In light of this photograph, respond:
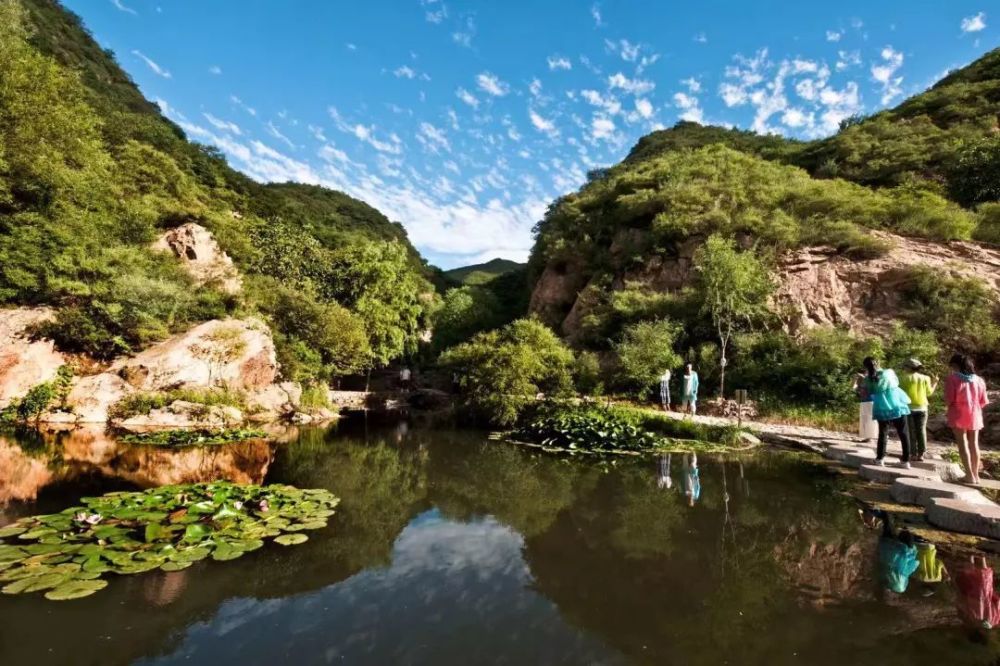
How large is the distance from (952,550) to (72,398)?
2045 centimetres

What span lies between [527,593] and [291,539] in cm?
249

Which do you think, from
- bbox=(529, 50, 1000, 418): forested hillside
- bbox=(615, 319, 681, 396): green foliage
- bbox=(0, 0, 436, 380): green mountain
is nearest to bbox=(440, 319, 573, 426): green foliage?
bbox=(615, 319, 681, 396): green foliage

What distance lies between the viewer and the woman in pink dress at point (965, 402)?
6090 millimetres

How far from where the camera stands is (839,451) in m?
9.48

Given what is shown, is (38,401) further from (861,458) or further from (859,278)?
(859,278)

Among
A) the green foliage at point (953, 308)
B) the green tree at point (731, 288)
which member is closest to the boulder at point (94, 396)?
the green tree at point (731, 288)

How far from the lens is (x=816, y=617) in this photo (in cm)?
331

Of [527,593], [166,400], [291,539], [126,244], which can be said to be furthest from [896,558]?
[126,244]

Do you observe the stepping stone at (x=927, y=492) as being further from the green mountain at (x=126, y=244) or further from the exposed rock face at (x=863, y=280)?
the green mountain at (x=126, y=244)

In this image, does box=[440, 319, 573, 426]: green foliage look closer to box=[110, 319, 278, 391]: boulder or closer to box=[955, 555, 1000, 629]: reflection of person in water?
box=[110, 319, 278, 391]: boulder

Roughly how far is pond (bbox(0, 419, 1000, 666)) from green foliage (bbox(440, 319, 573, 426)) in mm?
8307

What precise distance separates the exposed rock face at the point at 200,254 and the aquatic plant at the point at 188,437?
450 inches

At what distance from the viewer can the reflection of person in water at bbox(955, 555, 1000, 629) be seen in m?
3.20

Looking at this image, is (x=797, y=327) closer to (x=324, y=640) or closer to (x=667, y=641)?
(x=667, y=641)
